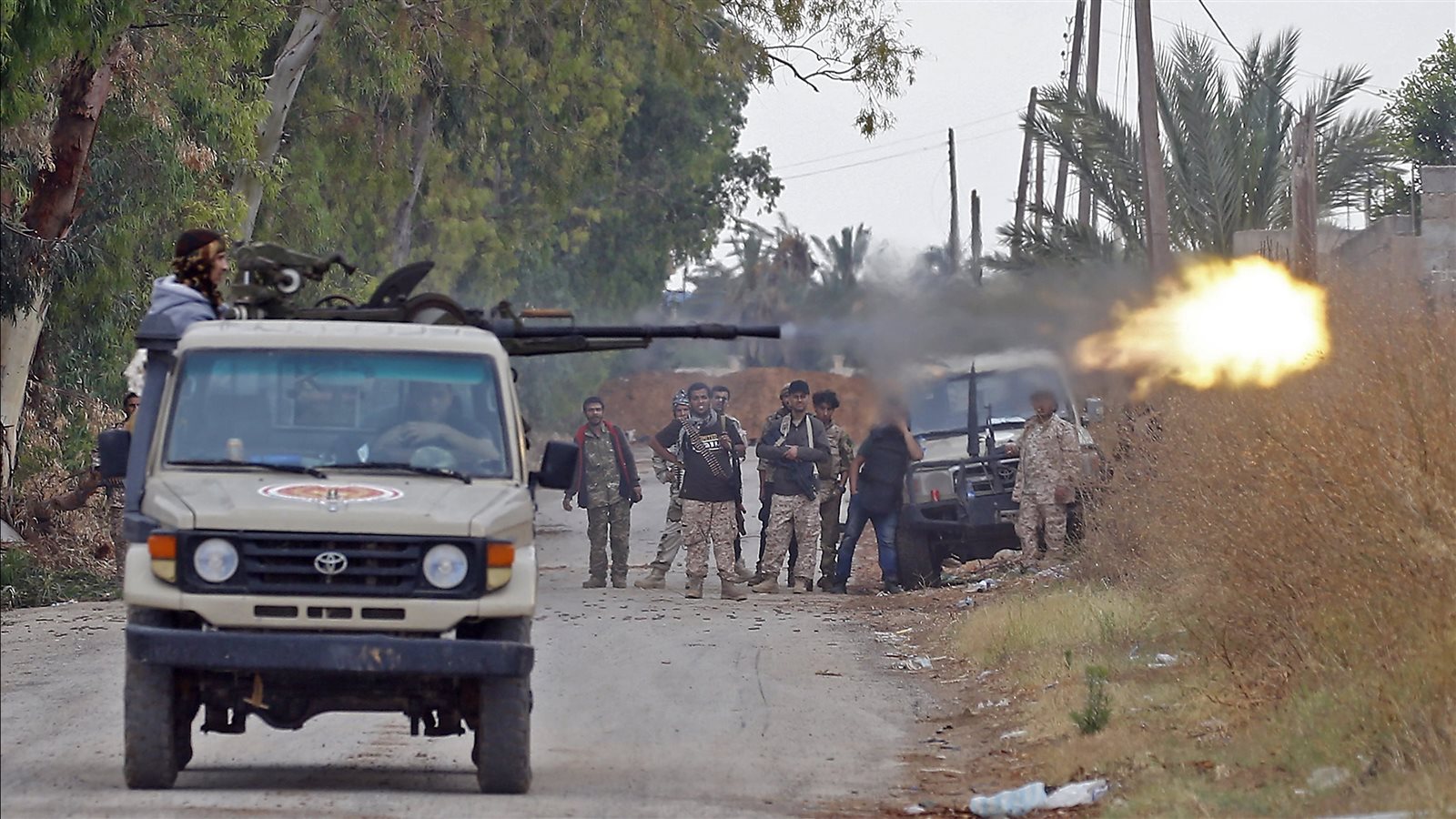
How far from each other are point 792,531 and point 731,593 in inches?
42.2

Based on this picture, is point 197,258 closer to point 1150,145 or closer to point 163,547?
point 163,547

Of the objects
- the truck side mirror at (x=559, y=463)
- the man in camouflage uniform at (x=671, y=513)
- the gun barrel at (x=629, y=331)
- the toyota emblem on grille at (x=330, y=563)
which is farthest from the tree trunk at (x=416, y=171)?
the toyota emblem on grille at (x=330, y=563)

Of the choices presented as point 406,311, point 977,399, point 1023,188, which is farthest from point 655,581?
point 1023,188

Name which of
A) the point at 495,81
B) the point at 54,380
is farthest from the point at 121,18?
the point at 495,81

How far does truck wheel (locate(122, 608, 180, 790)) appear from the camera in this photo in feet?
28.0

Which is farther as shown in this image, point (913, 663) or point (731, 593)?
point (731, 593)

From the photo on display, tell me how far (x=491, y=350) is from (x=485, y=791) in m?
1.95

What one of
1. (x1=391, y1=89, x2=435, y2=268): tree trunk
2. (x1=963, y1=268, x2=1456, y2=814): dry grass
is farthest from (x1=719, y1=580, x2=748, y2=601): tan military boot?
(x1=391, y1=89, x2=435, y2=268): tree trunk

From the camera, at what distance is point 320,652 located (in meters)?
8.24

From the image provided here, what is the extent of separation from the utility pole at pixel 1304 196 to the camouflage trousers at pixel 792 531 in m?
5.27

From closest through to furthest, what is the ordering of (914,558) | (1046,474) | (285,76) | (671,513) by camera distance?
(1046,474), (914,558), (671,513), (285,76)

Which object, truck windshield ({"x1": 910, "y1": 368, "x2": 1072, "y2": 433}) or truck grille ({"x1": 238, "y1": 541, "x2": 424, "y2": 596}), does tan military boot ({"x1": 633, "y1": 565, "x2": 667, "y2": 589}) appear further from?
truck grille ({"x1": 238, "y1": 541, "x2": 424, "y2": 596})

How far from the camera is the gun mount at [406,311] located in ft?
33.0

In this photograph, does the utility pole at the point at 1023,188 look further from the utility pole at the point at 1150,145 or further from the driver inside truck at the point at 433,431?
the driver inside truck at the point at 433,431
